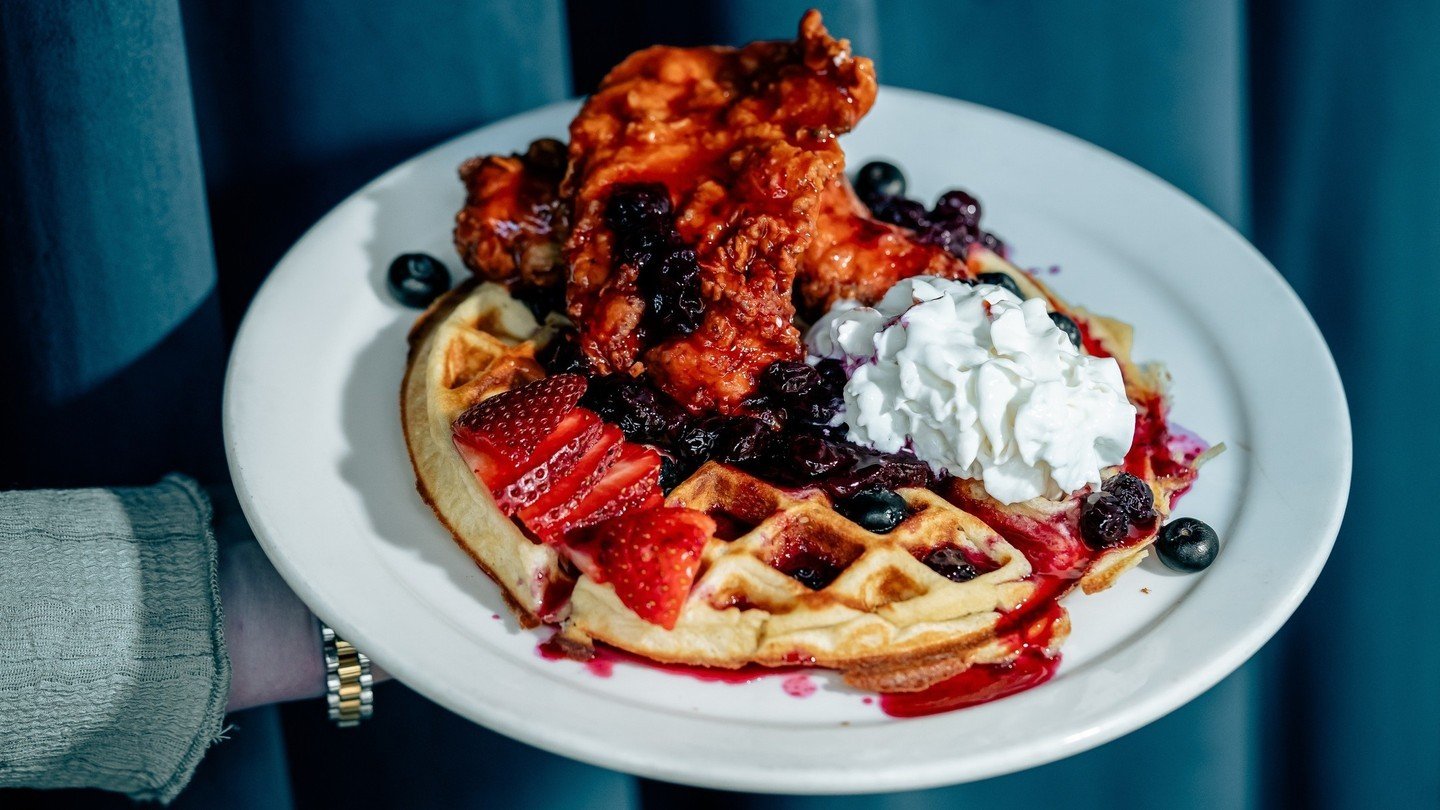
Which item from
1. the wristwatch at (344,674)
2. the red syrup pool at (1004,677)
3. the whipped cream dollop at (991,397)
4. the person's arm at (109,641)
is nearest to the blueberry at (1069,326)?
the whipped cream dollop at (991,397)

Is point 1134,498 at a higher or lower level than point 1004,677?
higher

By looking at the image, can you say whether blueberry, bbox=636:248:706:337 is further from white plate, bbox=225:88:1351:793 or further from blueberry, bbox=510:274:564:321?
white plate, bbox=225:88:1351:793

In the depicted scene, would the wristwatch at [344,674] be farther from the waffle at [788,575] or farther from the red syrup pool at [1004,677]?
the red syrup pool at [1004,677]

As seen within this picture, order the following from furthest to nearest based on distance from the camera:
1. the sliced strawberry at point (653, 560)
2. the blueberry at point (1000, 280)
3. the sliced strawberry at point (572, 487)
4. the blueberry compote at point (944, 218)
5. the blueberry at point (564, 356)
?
the blueberry compote at point (944, 218)
the blueberry at point (1000, 280)
the blueberry at point (564, 356)
the sliced strawberry at point (572, 487)
the sliced strawberry at point (653, 560)

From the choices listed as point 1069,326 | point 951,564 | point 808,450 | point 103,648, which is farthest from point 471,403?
point 1069,326

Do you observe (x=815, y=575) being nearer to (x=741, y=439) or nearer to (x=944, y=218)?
(x=741, y=439)

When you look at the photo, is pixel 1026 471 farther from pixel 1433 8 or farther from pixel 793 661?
pixel 1433 8

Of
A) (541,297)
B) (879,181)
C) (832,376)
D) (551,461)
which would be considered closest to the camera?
(551,461)
